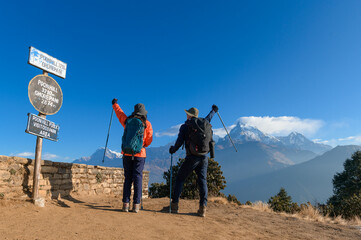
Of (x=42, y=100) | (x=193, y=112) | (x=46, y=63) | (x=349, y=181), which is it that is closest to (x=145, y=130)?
(x=193, y=112)

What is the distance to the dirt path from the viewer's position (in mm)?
3852

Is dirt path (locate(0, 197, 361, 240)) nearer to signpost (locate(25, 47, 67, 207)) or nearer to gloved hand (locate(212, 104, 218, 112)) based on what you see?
signpost (locate(25, 47, 67, 207))

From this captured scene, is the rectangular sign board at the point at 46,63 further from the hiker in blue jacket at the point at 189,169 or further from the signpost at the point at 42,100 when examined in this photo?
the hiker in blue jacket at the point at 189,169

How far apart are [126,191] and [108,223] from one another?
1.06 meters

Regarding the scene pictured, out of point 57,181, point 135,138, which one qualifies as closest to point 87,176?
point 57,181

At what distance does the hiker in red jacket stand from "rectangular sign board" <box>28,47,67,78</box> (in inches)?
90.2

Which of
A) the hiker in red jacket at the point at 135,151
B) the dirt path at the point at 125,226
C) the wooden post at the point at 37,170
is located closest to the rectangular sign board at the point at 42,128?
the wooden post at the point at 37,170

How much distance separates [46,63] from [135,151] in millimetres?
3173

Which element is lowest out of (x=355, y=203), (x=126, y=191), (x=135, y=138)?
(x=355, y=203)

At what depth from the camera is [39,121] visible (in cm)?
558

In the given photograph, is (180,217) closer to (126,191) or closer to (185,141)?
(126,191)

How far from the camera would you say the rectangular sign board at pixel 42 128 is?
17.5ft

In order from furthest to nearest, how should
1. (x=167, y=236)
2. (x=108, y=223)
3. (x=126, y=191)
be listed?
(x=126, y=191)
(x=108, y=223)
(x=167, y=236)

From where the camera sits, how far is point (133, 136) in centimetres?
550
